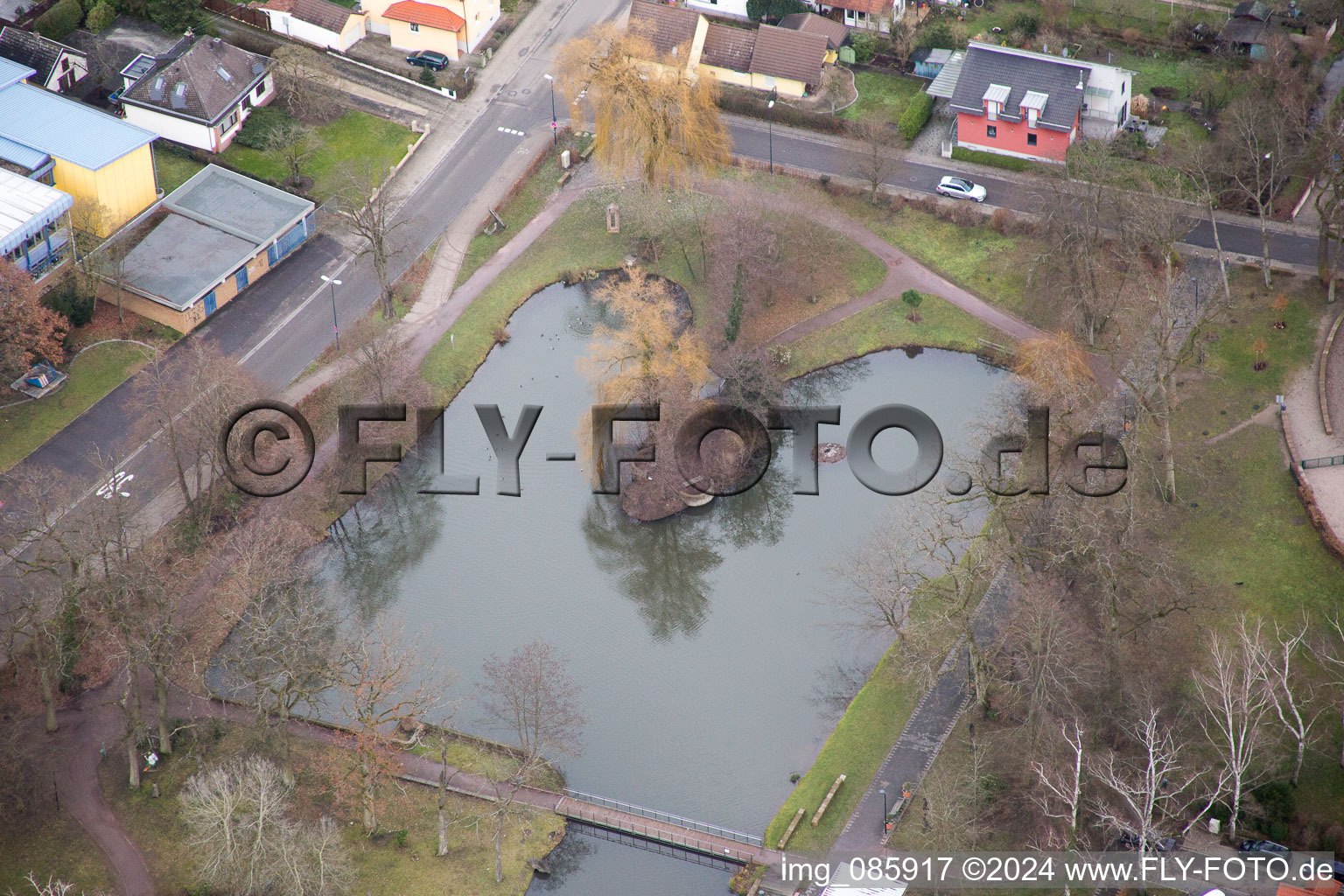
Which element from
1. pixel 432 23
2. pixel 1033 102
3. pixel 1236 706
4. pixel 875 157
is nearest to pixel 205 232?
pixel 432 23

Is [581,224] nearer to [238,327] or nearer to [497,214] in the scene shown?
[497,214]

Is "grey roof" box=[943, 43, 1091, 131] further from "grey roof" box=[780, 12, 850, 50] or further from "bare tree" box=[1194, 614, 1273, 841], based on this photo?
"bare tree" box=[1194, 614, 1273, 841]

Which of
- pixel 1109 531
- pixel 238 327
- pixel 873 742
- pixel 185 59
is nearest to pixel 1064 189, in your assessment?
pixel 1109 531

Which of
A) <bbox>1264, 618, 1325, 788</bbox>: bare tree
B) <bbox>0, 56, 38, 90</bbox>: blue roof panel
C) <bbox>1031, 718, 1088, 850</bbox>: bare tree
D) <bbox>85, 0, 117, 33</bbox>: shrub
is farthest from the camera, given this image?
<bbox>85, 0, 117, 33</bbox>: shrub

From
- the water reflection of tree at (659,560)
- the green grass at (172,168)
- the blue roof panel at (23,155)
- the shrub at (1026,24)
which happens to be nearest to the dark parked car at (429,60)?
the green grass at (172,168)

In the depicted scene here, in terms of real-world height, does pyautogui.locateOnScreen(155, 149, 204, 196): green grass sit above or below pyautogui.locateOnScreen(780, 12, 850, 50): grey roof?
below

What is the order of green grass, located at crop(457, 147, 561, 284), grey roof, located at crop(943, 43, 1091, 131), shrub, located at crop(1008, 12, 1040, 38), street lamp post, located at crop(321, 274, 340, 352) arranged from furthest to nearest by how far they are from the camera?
shrub, located at crop(1008, 12, 1040, 38) < grey roof, located at crop(943, 43, 1091, 131) < green grass, located at crop(457, 147, 561, 284) < street lamp post, located at crop(321, 274, 340, 352)

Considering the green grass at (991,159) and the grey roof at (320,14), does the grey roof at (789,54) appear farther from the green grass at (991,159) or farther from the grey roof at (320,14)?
the grey roof at (320,14)

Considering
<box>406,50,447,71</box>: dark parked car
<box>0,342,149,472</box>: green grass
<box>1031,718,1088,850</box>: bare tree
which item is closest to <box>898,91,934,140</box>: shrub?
<box>406,50,447,71</box>: dark parked car
